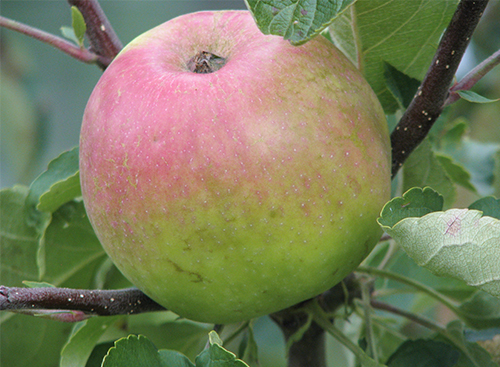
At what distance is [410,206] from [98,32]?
0.46 m

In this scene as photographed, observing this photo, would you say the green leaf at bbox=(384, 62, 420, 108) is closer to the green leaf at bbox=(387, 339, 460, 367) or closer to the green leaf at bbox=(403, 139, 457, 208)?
the green leaf at bbox=(403, 139, 457, 208)

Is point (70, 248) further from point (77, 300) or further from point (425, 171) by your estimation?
point (425, 171)

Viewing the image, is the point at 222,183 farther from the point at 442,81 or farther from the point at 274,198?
the point at 442,81

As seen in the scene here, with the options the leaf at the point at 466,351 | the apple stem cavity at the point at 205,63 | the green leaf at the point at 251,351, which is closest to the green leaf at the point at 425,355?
the leaf at the point at 466,351

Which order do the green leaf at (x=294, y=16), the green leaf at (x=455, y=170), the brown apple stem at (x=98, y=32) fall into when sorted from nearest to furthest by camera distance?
the green leaf at (x=294, y=16), the brown apple stem at (x=98, y=32), the green leaf at (x=455, y=170)

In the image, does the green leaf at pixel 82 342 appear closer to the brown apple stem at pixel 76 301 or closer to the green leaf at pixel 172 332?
the brown apple stem at pixel 76 301

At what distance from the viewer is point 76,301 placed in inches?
19.2

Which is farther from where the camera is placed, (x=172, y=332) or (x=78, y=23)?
(x=172, y=332)

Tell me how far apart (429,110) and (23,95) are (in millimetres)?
1956

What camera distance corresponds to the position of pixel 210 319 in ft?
1.77

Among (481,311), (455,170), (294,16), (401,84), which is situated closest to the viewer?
(294,16)

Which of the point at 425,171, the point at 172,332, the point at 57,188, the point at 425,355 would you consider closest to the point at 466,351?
the point at 425,355

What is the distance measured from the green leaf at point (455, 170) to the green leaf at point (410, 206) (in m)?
0.33

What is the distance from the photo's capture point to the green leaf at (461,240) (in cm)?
43
